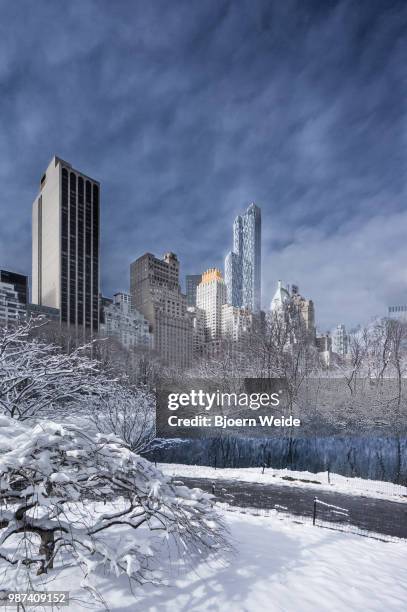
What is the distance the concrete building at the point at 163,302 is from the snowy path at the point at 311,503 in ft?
229

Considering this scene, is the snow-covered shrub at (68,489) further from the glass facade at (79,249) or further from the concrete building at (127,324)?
the glass facade at (79,249)

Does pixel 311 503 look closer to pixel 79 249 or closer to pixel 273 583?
pixel 273 583

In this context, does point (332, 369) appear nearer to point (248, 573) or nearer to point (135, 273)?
point (248, 573)

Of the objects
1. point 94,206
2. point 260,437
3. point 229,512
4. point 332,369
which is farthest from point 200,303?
point 229,512

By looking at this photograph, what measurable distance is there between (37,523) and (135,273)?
114394mm

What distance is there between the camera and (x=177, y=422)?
21000mm

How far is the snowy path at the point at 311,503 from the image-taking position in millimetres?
9727

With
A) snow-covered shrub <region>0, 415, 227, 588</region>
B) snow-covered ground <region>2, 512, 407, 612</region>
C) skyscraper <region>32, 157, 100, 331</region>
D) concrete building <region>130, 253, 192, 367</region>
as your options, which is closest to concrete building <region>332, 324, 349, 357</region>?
snow-covered ground <region>2, 512, 407, 612</region>

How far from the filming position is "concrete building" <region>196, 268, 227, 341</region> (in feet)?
401

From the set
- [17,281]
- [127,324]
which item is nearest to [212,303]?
[127,324]

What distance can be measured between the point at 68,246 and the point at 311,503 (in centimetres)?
12389

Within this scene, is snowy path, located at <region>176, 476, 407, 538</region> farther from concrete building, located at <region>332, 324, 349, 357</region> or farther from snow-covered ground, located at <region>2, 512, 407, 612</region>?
concrete building, located at <region>332, 324, 349, 357</region>

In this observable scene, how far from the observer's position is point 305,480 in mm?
14617

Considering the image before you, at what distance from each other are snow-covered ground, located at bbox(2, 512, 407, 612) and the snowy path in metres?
3.15
